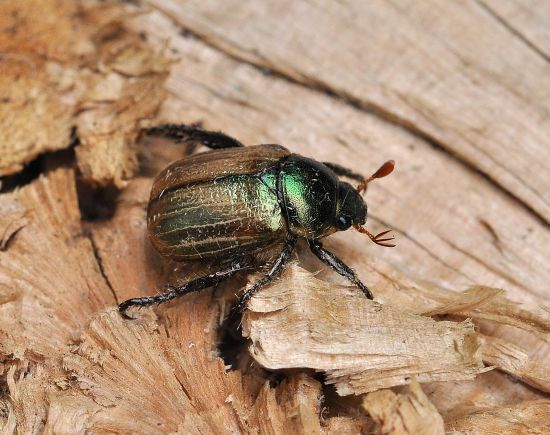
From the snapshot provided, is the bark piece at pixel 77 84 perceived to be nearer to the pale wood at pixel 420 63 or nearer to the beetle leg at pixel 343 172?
the pale wood at pixel 420 63

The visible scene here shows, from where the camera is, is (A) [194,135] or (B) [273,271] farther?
(A) [194,135]

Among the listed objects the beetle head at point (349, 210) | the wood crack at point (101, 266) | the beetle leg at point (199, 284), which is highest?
the beetle head at point (349, 210)

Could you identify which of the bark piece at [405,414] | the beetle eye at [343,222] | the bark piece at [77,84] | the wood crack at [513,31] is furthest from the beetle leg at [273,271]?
the wood crack at [513,31]

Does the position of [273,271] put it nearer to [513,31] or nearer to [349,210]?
[349,210]

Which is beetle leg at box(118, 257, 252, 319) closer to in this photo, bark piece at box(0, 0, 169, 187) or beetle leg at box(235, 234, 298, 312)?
beetle leg at box(235, 234, 298, 312)

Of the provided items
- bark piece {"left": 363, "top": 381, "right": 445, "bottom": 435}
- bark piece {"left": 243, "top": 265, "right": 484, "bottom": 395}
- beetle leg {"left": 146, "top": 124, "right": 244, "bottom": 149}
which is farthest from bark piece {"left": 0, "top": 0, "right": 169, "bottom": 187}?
bark piece {"left": 363, "top": 381, "right": 445, "bottom": 435}

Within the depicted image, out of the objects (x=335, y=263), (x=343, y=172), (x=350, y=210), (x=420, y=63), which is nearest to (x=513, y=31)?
(x=420, y=63)

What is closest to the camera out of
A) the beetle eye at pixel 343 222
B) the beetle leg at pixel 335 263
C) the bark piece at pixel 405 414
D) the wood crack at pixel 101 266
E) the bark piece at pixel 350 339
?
the bark piece at pixel 405 414
